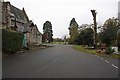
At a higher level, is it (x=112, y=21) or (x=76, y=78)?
(x=112, y=21)

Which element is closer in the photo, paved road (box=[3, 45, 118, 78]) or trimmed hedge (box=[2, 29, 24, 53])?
paved road (box=[3, 45, 118, 78])

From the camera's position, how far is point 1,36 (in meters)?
27.9

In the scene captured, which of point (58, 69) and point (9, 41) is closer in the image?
point (58, 69)

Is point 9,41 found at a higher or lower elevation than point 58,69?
higher

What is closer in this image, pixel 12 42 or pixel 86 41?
pixel 12 42

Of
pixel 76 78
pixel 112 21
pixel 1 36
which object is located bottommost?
pixel 76 78

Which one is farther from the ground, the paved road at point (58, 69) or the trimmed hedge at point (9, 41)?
the trimmed hedge at point (9, 41)

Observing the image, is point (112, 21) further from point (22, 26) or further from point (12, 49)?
point (12, 49)

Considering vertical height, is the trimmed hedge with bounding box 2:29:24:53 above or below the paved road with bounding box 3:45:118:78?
above

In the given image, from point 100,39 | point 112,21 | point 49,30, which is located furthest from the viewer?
point 49,30

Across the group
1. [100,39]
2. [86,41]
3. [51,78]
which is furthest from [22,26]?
[51,78]

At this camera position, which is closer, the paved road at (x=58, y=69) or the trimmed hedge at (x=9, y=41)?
the paved road at (x=58, y=69)

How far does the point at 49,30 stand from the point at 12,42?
121323mm

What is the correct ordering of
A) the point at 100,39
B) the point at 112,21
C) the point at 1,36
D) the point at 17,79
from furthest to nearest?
the point at 112,21 < the point at 100,39 < the point at 1,36 < the point at 17,79
